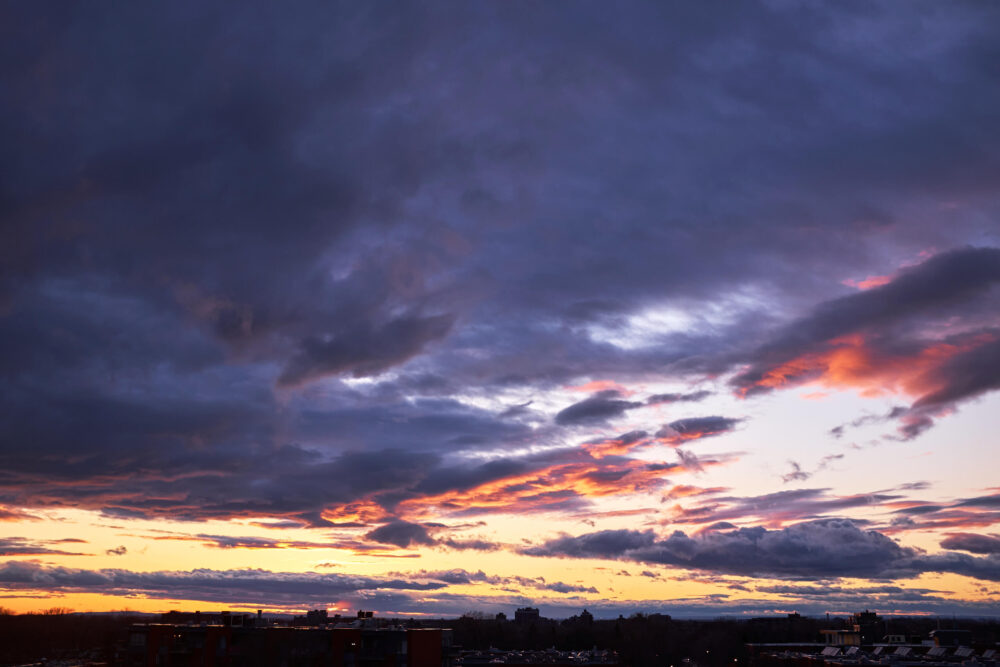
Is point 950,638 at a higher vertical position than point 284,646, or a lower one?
lower

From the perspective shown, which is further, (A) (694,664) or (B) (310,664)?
(A) (694,664)

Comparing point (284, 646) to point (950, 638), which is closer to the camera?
point (284, 646)

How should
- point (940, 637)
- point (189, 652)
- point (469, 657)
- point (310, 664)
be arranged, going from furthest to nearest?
1. point (940, 637)
2. point (469, 657)
3. point (189, 652)
4. point (310, 664)

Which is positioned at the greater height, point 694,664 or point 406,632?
point 406,632

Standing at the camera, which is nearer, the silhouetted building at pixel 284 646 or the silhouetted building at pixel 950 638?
the silhouetted building at pixel 284 646

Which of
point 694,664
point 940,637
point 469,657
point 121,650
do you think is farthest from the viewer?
point 694,664

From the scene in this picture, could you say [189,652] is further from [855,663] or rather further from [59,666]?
[855,663]

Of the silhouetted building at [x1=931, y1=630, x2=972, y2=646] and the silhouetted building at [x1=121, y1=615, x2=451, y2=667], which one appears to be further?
the silhouetted building at [x1=931, y1=630, x2=972, y2=646]

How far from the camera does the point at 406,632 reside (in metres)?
107

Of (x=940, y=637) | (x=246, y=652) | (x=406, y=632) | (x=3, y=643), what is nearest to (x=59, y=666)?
(x=246, y=652)

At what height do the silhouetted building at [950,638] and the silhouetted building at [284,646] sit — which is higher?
Result: the silhouetted building at [284,646]

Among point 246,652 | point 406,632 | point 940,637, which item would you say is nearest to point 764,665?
point 940,637

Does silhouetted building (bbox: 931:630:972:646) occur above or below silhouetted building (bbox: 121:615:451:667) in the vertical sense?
below

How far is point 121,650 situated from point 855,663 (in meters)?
109
